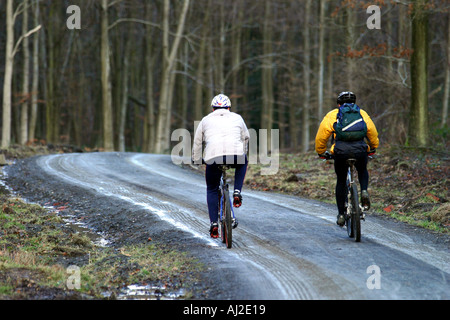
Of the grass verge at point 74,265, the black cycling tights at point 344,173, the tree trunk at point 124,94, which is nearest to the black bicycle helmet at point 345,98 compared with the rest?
the black cycling tights at point 344,173

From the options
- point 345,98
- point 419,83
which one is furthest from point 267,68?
point 345,98

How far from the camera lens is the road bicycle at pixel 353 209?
26.0ft

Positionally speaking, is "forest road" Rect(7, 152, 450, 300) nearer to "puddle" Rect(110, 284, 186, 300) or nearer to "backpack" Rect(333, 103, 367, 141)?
"puddle" Rect(110, 284, 186, 300)

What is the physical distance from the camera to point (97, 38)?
138 feet

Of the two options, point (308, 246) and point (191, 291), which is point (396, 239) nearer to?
point (308, 246)

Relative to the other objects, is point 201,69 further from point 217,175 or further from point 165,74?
point 217,175

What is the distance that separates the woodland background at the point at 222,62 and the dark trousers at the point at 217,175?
10.3 m

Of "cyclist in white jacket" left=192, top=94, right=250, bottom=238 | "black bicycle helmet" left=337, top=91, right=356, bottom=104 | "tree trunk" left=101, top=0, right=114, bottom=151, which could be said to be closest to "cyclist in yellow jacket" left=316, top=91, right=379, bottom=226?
"black bicycle helmet" left=337, top=91, right=356, bottom=104

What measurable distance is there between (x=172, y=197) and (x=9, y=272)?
20.7 feet

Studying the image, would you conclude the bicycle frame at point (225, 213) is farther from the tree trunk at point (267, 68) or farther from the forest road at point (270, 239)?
the tree trunk at point (267, 68)

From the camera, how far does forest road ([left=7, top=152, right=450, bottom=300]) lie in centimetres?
589

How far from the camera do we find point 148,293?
6094mm

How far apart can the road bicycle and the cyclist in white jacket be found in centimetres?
145

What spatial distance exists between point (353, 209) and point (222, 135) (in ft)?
7.10
